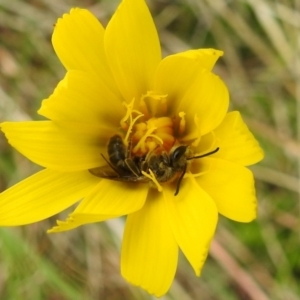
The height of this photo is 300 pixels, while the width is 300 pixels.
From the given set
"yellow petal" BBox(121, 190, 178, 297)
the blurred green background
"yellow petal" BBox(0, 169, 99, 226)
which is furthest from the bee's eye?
the blurred green background

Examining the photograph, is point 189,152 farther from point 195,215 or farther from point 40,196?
point 40,196

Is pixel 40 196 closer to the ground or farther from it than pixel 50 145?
closer to the ground

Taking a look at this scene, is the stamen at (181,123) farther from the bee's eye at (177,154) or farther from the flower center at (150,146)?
the bee's eye at (177,154)

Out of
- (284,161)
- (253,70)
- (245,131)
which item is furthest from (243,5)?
(245,131)

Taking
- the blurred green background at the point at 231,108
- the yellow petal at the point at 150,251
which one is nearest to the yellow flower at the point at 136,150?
the yellow petal at the point at 150,251

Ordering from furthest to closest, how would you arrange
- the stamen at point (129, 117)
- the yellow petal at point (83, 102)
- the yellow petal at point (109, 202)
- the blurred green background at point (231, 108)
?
1. the blurred green background at point (231, 108)
2. the stamen at point (129, 117)
3. the yellow petal at point (83, 102)
4. the yellow petal at point (109, 202)

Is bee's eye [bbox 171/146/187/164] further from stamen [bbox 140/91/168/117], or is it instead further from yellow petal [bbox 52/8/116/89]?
yellow petal [bbox 52/8/116/89]
